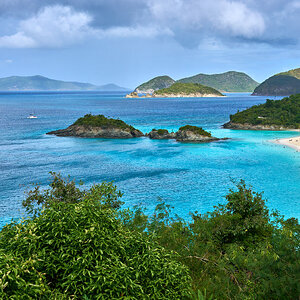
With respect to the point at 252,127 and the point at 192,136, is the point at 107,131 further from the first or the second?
the point at 252,127

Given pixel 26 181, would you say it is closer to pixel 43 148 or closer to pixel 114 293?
pixel 43 148

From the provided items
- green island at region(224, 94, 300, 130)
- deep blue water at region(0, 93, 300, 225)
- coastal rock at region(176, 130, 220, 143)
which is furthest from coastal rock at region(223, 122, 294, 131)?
coastal rock at region(176, 130, 220, 143)

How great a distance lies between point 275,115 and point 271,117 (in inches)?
74.7

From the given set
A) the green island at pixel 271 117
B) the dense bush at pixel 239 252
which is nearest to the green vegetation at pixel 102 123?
the green island at pixel 271 117

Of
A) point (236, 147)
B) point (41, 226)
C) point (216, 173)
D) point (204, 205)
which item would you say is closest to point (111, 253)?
point (41, 226)

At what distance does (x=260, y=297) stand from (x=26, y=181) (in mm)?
39596

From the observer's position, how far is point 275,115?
94438 millimetres

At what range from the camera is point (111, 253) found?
7785 mm

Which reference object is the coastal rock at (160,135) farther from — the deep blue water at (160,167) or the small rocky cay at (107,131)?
the deep blue water at (160,167)

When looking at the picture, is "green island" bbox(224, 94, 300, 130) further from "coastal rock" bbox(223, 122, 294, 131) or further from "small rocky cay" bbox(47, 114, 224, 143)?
"small rocky cay" bbox(47, 114, 224, 143)

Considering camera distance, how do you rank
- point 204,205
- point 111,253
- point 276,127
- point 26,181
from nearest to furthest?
point 111,253 → point 204,205 → point 26,181 → point 276,127

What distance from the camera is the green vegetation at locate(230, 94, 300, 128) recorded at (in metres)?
89.9

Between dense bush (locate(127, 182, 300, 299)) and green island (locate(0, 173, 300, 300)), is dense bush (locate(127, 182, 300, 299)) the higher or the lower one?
the lower one

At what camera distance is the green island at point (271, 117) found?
292 feet
